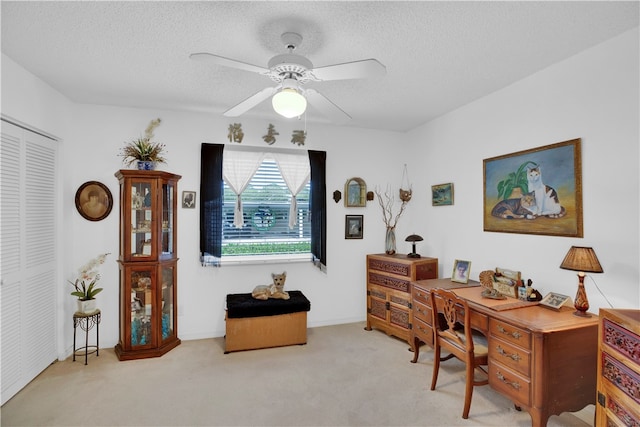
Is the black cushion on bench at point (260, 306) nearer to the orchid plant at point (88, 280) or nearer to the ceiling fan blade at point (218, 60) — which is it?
the orchid plant at point (88, 280)

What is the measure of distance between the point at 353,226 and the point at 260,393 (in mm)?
2380

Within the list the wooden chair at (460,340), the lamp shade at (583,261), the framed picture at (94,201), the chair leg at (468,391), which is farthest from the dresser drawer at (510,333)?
the framed picture at (94,201)

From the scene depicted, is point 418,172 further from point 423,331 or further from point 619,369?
point 619,369

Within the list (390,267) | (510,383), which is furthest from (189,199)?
(510,383)

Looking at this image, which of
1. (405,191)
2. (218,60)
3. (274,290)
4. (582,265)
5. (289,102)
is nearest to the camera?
(218,60)

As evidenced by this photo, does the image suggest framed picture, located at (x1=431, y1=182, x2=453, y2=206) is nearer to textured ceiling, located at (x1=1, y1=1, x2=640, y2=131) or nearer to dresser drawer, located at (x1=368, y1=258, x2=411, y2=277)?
dresser drawer, located at (x1=368, y1=258, x2=411, y2=277)

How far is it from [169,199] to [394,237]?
2.80 meters

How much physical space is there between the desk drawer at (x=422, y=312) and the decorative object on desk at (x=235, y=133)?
2.77 m

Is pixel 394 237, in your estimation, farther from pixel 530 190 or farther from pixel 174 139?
pixel 174 139

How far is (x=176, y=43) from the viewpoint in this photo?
7.29 feet

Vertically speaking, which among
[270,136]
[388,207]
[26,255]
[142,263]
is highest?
[270,136]

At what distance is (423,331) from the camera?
3.11 metres

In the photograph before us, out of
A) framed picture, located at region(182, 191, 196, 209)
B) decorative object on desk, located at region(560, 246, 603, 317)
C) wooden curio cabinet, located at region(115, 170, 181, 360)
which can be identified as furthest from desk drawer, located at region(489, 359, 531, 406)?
framed picture, located at region(182, 191, 196, 209)

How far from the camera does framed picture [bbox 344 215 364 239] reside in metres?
4.32
